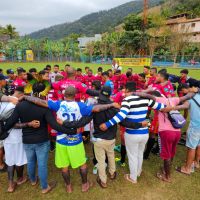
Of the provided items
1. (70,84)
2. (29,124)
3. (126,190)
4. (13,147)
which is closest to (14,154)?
(13,147)

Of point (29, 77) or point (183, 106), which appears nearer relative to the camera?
point (183, 106)

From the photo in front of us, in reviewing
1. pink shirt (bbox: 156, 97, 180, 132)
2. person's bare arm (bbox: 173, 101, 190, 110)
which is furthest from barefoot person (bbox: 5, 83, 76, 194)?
person's bare arm (bbox: 173, 101, 190, 110)

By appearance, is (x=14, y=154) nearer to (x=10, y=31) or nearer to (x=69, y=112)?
(x=69, y=112)

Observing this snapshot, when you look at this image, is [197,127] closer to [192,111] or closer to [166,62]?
[192,111]

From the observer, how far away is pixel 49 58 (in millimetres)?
59156

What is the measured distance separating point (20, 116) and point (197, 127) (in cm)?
368

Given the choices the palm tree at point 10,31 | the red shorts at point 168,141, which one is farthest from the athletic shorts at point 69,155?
the palm tree at point 10,31

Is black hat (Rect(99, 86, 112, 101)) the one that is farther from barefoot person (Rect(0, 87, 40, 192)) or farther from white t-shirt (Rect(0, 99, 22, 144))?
white t-shirt (Rect(0, 99, 22, 144))

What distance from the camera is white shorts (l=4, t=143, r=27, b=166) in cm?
398

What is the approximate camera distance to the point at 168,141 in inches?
165

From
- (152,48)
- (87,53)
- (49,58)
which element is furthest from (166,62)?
(49,58)

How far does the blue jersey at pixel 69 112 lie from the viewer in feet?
11.8

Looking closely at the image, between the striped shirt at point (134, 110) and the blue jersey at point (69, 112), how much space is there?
554 mm

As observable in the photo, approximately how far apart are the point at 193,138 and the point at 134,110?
1.65m
